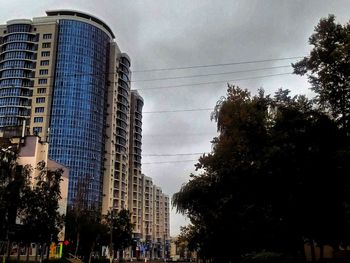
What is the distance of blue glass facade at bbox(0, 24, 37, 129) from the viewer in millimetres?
132500

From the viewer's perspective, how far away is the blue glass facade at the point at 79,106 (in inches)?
5049

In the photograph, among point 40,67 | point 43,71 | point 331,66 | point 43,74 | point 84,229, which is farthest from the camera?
point 40,67

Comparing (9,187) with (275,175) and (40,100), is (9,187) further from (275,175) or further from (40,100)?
(40,100)

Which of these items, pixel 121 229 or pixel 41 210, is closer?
pixel 41 210

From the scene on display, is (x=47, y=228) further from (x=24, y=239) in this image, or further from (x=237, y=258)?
(x=237, y=258)

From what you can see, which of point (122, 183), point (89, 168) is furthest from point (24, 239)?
point (122, 183)

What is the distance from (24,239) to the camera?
131 feet

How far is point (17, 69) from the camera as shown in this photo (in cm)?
13675

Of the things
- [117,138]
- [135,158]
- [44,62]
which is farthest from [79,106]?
[135,158]

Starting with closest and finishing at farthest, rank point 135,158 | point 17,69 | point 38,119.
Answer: point 38,119
point 17,69
point 135,158

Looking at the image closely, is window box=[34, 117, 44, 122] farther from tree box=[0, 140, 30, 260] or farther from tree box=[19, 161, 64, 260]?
tree box=[0, 140, 30, 260]

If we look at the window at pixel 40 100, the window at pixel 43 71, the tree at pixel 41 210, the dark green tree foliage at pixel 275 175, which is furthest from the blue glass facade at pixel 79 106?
the dark green tree foliage at pixel 275 175

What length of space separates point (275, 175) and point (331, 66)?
A: 5.19m

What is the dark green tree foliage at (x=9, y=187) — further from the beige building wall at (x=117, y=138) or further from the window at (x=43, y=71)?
the beige building wall at (x=117, y=138)
